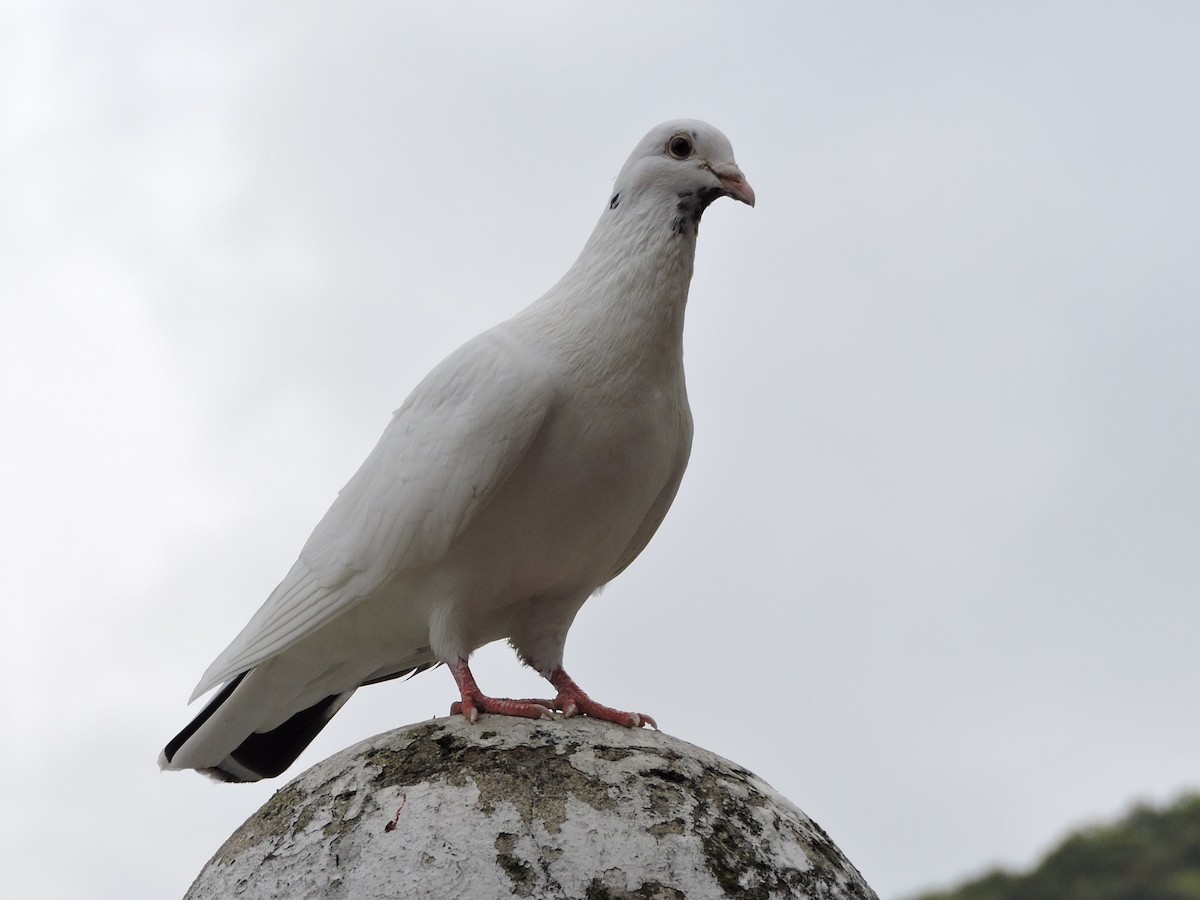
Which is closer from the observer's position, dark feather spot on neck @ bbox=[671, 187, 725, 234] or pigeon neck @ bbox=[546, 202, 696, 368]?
pigeon neck @ bbox=[546, 202, 696, 368]

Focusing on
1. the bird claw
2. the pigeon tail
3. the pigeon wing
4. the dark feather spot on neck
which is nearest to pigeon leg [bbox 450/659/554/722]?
the bird claw

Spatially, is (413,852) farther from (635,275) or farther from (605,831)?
(635,275)

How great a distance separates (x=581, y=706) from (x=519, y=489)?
951 millimetres

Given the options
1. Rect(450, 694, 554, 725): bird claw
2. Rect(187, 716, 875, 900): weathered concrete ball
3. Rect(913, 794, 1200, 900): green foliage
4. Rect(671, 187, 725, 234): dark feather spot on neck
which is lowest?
Rect(187, 716, 875, 900): weathered concrete ball

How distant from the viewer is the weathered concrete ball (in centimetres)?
414

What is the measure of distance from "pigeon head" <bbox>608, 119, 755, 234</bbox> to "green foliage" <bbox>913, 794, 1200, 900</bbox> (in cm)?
3001

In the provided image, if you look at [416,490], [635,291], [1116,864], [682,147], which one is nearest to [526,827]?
[416,490]

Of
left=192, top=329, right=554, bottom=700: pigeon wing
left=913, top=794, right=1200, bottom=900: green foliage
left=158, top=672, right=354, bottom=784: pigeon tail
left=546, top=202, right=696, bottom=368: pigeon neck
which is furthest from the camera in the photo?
left=913, top=794, right=1200, bottom=900: green foliage

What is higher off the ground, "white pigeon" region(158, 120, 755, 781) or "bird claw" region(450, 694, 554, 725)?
"white pigeon" region(158, 120, 755, 781)

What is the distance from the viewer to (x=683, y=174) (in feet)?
19.6

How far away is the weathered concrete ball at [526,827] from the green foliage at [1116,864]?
30429 mm

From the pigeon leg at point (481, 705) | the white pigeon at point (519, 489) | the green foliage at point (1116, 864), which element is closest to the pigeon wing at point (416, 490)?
the white pigeon at point (519, 489)

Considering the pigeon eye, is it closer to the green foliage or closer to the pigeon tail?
the pigeon tail

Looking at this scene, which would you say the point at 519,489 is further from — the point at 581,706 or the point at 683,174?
the point at 683,174
